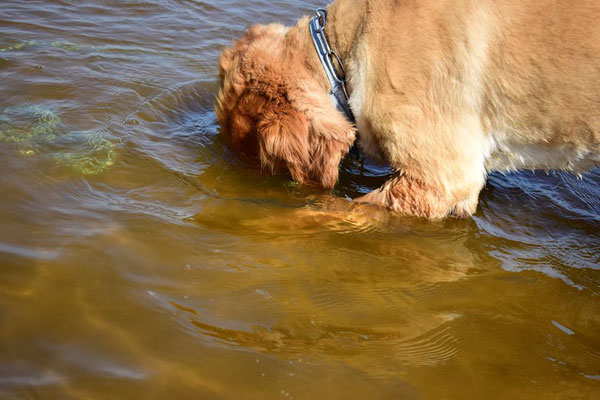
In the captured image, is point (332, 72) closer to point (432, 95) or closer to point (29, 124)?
point (432, 95)

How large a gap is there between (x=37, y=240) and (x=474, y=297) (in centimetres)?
216

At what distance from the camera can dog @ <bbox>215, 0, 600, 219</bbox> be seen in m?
2.91

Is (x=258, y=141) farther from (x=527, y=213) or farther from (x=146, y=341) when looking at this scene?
(x=527, y=213)

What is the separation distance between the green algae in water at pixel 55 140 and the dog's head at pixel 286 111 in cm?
91

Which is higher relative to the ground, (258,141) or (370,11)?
(370,11)

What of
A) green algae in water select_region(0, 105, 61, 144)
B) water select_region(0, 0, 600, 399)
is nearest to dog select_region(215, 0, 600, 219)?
water select_region(0, 0, 600, 399)

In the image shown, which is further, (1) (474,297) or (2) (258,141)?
(2) (258,141)

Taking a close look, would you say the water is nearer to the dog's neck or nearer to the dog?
the dog

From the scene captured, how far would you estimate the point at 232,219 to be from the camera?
313 cm

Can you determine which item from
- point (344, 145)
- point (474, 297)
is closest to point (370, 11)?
point (344, 145)

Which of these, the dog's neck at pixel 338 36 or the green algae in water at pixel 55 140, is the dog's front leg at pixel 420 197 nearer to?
the dog's neck at pixel 338 36

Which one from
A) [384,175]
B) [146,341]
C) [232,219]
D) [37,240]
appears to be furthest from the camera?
[384,175]

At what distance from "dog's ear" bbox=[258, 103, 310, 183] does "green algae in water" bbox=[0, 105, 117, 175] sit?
3.49 ft

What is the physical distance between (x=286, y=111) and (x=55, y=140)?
163 cm
